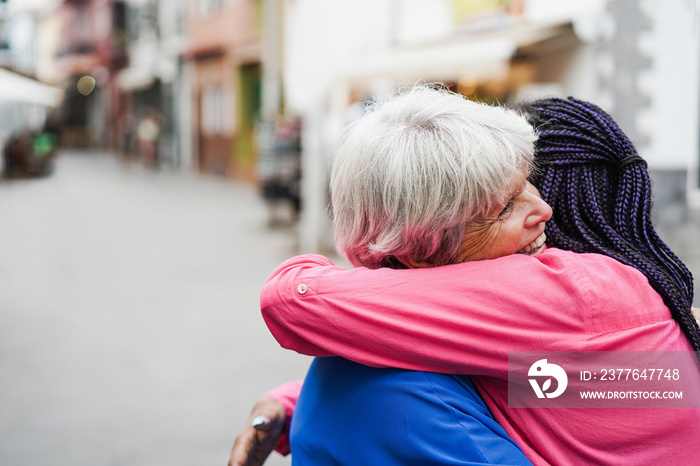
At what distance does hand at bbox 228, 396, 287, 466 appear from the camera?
1664 millimetres

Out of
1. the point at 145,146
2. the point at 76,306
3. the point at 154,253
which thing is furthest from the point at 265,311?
the point at 145,146

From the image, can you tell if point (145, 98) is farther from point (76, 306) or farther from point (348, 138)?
point (348, 138)

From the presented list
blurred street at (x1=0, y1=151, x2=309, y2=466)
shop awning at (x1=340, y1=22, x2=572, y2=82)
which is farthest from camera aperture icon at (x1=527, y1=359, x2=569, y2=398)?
shop awning at (x1=340, y1=22, x2=572, y2=82)

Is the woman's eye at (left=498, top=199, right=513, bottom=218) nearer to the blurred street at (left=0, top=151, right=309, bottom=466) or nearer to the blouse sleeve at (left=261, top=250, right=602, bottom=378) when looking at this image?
the blouse sleeve at (left=261, top=250, right=602, bottom=378)

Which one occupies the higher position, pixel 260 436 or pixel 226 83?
pixel 226 83

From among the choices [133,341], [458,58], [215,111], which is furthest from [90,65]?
[133,341]

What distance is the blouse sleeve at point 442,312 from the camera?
1131 mm

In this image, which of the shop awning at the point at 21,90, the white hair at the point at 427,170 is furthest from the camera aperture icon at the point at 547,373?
the shop awning at the point at 21,90

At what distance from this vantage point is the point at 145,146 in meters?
23.4

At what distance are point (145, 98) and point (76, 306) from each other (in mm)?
26624

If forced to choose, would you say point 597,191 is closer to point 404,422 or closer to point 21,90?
point 404,422

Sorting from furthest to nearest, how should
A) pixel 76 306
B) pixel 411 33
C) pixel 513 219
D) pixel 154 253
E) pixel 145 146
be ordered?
1. pixel 145 146
2. pixel 411 33
3. pixel 154 253
4. pixel 76 306
5. pixel 513 219

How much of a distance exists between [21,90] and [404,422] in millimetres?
20476

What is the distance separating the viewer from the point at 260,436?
1.67 metres
